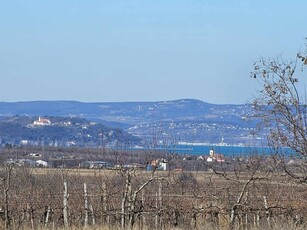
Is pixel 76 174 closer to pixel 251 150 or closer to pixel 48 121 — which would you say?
pixel 251 150

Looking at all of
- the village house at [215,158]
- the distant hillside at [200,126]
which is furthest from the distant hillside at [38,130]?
the village house at [215,158]

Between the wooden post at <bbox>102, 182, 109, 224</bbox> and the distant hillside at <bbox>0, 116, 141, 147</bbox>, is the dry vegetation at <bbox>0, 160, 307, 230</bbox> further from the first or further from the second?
the distant hillside at <bbox>0, 116, 141, 147</bbox>

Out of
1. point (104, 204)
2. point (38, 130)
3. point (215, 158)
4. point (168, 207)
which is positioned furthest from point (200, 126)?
point (38, 130)

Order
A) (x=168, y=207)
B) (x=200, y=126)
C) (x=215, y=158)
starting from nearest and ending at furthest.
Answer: (x=168, y=207), (x=215, y=158), (x=200, y=126)

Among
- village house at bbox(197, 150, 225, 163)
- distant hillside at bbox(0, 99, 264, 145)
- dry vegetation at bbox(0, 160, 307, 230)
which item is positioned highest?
distant hillside at bbox(0, 99, 264, 145)

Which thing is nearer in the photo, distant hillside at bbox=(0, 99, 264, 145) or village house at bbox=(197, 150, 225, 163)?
distant hillside at bbox=(0, 99, 264, 145)

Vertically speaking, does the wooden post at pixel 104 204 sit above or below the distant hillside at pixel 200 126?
below

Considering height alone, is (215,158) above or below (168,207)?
above

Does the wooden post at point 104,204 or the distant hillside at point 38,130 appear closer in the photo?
the wooden post at point 104,204

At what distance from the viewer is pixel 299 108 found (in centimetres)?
1641

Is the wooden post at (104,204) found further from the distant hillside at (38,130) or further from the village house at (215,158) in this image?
the distant hillside at (38,130)

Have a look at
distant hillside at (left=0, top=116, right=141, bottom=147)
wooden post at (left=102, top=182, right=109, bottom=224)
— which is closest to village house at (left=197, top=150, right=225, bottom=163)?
wooden post at (left=102, top=182, right=109, bottom=224)

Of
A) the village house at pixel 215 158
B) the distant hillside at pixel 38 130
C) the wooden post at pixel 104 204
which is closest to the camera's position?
the wooden post at pixel 104 204

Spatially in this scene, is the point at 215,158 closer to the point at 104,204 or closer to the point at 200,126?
the point at 104,204
